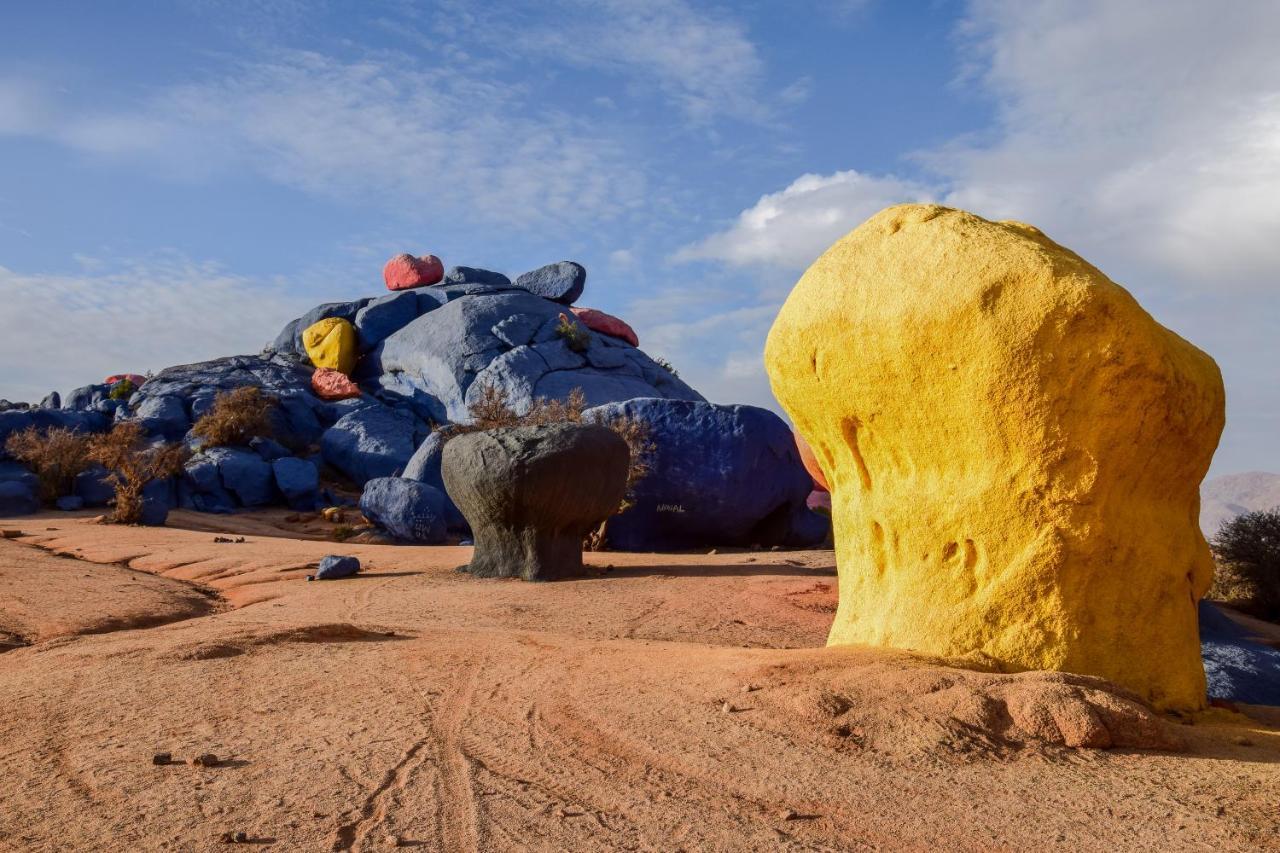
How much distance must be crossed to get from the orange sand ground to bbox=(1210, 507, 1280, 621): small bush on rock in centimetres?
959

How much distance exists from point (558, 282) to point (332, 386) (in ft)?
28.3

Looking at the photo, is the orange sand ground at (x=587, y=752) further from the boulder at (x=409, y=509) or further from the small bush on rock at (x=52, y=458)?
the small bush on rock at (x=52, y=458)

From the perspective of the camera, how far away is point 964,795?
3.14m

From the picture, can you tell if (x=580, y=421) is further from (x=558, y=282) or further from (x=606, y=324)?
(x=558, y=282)

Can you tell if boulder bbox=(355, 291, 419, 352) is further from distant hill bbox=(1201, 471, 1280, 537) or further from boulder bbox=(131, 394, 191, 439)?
distant hill bbox=(1201, 471, 1280, 537)

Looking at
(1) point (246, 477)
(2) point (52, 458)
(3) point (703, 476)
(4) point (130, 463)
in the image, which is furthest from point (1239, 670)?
(2) point (52, 458)

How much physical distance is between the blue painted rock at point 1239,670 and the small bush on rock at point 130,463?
15.4m

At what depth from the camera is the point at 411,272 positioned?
3519 cm

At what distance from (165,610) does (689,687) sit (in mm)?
5221

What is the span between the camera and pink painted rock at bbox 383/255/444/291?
115 feet

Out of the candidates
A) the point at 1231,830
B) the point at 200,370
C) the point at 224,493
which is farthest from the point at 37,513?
the point at 1231,830

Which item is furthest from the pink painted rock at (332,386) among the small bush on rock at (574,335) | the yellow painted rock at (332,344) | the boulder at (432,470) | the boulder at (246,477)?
the boulder at (432,470)

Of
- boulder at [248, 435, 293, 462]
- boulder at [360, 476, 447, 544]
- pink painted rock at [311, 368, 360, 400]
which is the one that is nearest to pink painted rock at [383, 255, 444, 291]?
pink painted rock at [311, 368, 360, 400]

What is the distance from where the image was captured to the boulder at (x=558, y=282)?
33406 millimetres
